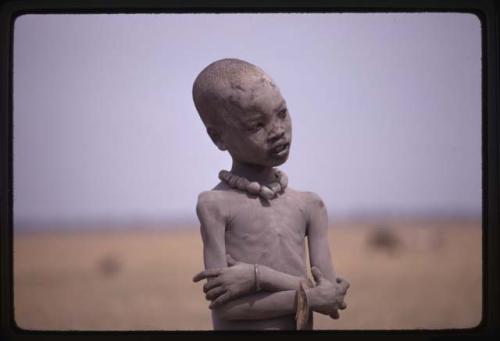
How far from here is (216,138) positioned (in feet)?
11.4

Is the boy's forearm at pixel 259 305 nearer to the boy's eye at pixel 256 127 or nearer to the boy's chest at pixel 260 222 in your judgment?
the boy's chest at pixel 260 222

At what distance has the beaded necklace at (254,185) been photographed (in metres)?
3.40

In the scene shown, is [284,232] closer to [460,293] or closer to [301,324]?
[301,324]

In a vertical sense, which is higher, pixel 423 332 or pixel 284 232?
pixel 284 232

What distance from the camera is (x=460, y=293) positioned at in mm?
12164

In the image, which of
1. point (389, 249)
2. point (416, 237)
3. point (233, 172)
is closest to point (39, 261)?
point (389, 249)

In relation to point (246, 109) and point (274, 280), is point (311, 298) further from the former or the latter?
point (246, 109)

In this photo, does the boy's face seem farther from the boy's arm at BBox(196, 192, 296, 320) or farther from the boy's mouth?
the boy's arm at BBox(196, 192, 296, 320)

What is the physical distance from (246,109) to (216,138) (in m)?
0.22

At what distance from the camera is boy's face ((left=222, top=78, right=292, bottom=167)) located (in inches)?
131

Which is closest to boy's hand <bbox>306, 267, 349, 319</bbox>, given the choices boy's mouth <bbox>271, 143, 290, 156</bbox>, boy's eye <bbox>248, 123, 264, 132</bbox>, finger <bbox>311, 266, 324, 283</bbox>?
finger <bbox>311, 266, 324, 283</bbox>

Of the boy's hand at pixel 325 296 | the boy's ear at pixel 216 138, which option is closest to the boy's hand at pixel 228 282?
the boy's hand at pixel 325 296

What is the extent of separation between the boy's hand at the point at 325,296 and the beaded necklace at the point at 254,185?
0.33m
